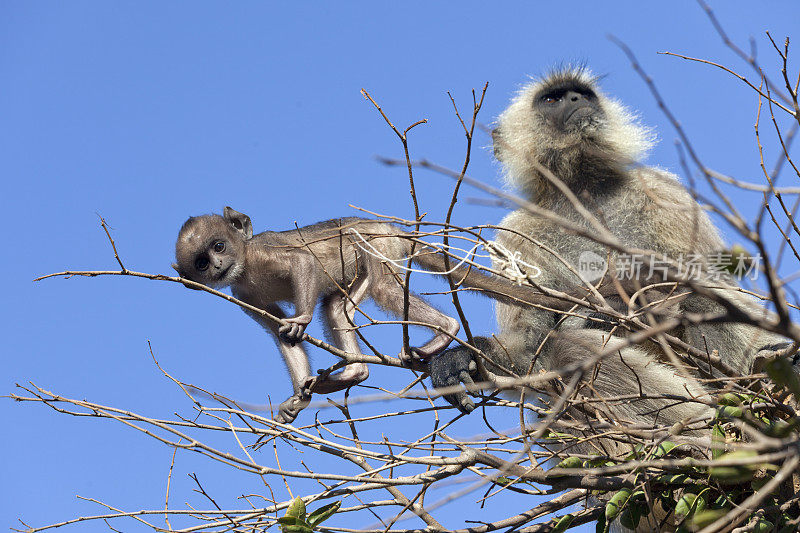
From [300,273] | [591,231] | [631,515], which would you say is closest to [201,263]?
[300,273]

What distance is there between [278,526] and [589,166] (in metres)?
2.93

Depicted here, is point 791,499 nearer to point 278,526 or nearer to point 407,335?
point 407,335

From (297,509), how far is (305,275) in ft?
4.31

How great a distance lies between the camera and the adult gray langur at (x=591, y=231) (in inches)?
146

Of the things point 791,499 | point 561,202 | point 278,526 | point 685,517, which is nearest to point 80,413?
point 278,526

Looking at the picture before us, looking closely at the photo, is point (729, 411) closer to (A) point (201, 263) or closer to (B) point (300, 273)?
(B) point (300, 273)

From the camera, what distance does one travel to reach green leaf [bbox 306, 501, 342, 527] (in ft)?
8.96

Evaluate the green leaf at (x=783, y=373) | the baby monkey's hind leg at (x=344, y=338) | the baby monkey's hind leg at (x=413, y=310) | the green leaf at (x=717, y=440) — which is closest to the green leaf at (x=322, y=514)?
the baby monkey's hind leg at (x=344, y=338)

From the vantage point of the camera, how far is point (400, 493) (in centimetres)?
304

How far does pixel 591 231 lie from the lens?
4121 mm

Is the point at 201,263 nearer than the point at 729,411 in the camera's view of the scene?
No

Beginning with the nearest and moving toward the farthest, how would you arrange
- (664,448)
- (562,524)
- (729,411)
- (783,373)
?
(783,373), (729,411), (664,448), (562,524)

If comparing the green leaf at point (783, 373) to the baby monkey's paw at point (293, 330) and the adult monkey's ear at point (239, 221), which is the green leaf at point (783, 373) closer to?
the baby monkey's paw at point (293, 330)

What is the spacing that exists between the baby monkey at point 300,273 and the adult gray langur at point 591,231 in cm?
39
